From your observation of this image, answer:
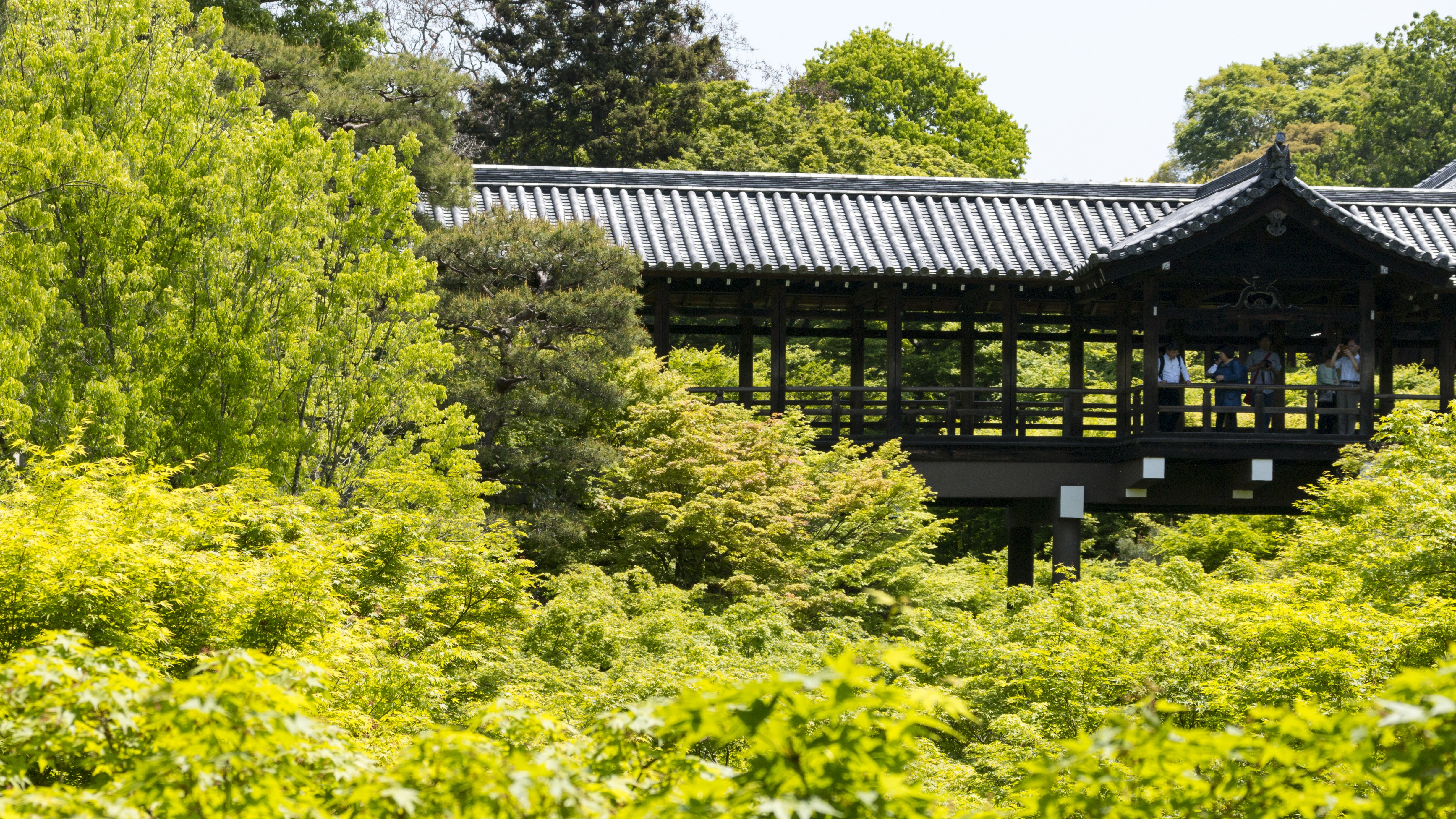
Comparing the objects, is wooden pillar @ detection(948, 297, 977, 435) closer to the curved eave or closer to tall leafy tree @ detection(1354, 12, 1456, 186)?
the curved eave

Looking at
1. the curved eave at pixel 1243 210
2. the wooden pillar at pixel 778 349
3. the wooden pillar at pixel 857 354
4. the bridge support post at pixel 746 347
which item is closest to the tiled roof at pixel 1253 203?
the curved eave at pixel 1243 210

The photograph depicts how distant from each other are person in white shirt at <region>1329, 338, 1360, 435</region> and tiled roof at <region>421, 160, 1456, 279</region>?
142 centimetres

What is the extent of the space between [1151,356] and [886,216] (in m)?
4.09

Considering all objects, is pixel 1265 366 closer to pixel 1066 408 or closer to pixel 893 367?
pixel 1066 408

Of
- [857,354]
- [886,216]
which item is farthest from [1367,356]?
[857,354]

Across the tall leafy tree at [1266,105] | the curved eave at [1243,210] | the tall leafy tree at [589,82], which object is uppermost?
the tall leafy tree at [1266,105]

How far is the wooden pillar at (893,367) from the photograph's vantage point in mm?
16141

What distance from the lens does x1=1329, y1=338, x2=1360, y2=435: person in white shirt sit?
15.8 meters

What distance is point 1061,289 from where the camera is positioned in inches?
682

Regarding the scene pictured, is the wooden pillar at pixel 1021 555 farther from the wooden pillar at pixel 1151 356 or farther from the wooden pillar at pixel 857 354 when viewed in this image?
the wooden pillar at pixel 1151 356

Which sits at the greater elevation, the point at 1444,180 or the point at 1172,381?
the point at 1444,180

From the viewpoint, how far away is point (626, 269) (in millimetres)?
13273

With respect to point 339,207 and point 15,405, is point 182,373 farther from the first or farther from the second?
point 339,207

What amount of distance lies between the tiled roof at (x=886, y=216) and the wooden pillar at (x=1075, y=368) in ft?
3.58
